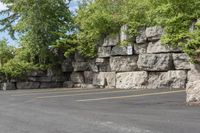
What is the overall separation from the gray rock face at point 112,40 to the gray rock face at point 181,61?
378 centimetres

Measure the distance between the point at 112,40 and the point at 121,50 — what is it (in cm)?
89

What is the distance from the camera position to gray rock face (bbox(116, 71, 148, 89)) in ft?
60.0

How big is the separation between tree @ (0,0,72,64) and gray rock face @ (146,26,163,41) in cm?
786

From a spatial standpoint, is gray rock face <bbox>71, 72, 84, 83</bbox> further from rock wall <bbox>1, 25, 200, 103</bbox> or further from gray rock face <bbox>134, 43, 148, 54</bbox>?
gray rock face <bbox>134, 43, 148, 54</bbox>

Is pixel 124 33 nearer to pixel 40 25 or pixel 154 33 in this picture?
pixel 154 33

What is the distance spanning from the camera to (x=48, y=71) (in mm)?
24484

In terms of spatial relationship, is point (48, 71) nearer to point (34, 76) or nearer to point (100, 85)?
point (34, 76)

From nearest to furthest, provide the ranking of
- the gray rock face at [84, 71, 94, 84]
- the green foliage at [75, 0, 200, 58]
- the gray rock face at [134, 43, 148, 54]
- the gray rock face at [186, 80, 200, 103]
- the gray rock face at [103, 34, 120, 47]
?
the gray rock face at [186, 80, 200, 103]
the green foliage at [75, 0, 200, 58]
the gray rock face at [134, 43, 148, 54]
the gray rock face at [103, 34, 120, 47]
the gray rock face at [84, 71, 94, 84]

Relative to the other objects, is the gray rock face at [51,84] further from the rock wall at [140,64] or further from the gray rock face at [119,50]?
the gray rock face at [119,50]

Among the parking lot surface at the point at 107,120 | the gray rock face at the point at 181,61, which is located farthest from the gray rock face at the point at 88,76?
the parking lot surface at the point at 107,120

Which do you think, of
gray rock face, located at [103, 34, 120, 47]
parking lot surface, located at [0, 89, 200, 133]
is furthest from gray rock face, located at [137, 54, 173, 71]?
parking lot surface, located at [0, 89, 200, 133]

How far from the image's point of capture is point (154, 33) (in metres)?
17.7

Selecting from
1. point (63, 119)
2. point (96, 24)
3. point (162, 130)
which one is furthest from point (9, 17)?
point (162, 130)

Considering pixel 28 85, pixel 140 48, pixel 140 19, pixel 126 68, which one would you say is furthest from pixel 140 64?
pixel 28 85
